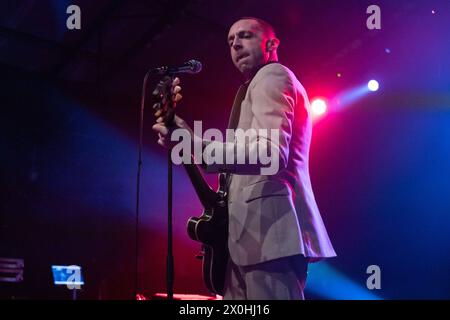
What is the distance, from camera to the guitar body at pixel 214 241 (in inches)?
91.4

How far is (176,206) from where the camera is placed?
8.23m

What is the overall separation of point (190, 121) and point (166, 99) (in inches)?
222

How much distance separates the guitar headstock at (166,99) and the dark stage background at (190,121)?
3931 millimetres

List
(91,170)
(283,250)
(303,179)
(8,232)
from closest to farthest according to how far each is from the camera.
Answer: (283,250), (303,179), (8,232), (91,170)

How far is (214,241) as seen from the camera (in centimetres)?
234

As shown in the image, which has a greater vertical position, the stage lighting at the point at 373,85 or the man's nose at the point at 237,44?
the stage lighting at the point at 373,85

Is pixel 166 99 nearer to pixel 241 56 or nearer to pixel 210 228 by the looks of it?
pixel 241 56

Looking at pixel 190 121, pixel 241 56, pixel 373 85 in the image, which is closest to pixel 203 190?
pixel 241 56

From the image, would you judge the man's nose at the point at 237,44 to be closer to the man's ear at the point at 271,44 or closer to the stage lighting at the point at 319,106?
the man's ear at the point at 271,44

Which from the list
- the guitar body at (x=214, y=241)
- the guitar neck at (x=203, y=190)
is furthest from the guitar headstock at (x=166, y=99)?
the guitar body at (x=214, y=241)

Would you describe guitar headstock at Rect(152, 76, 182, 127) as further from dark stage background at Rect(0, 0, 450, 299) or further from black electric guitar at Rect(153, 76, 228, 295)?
dark stage background at Rect(0, 0, 450, 299)
